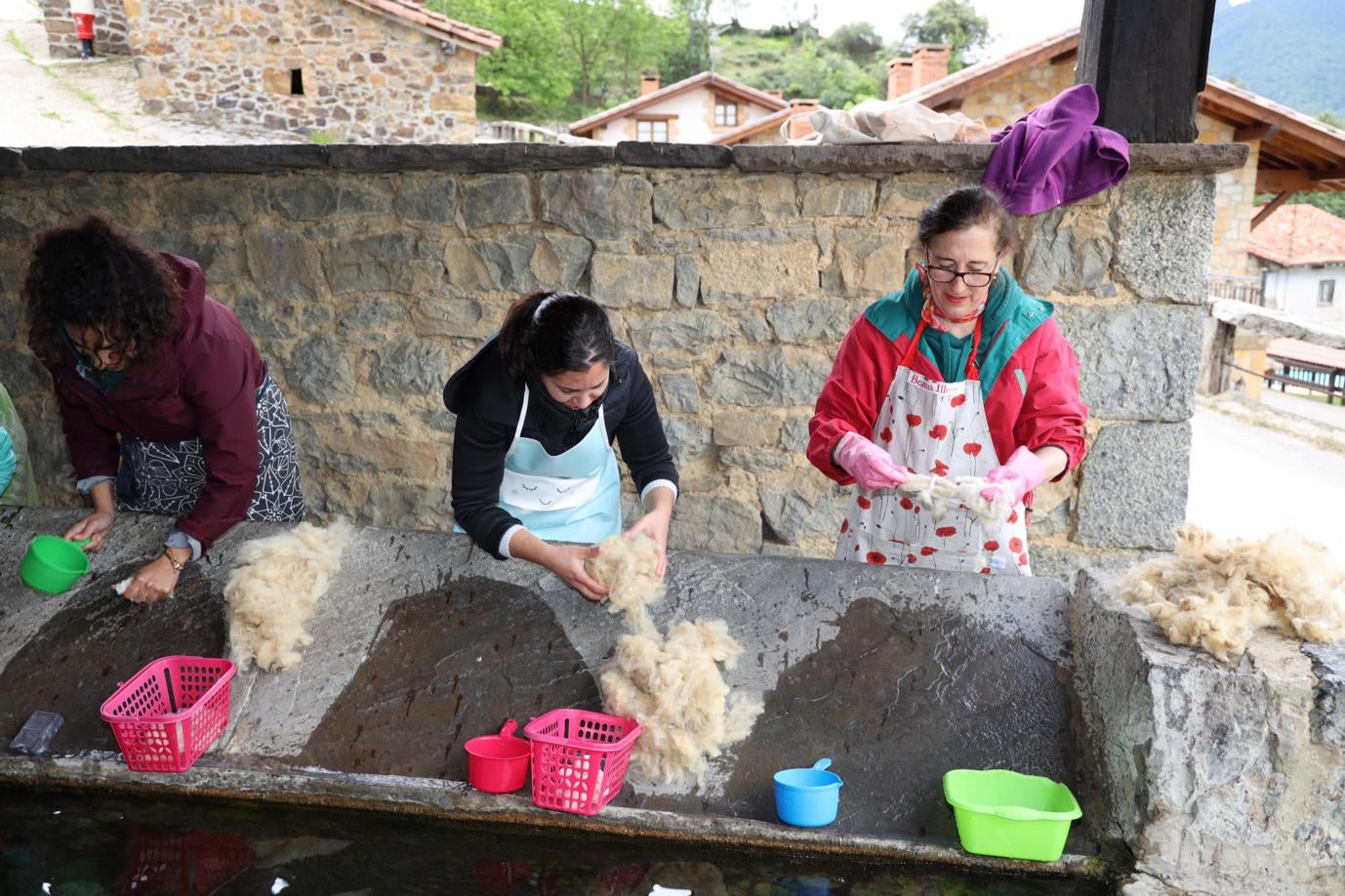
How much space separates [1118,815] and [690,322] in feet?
7.87

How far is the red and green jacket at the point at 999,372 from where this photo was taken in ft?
8.21

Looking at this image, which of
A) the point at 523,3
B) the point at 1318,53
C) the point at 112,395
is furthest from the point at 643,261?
the point at 1318,53

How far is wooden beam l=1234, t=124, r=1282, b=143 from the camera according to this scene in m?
11.8

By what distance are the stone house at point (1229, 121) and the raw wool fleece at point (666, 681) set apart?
11.2 metres

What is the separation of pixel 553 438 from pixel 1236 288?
16.8 meters

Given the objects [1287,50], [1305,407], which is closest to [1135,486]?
[1305,407]

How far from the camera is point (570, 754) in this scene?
2.07 metres

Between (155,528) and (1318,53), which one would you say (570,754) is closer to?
(155,528)

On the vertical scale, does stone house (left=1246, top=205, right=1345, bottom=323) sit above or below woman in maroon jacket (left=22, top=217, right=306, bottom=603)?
above

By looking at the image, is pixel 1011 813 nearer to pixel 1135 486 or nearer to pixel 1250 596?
pixel 1250 596

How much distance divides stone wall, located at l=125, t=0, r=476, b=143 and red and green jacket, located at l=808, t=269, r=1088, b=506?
1489 centimetres

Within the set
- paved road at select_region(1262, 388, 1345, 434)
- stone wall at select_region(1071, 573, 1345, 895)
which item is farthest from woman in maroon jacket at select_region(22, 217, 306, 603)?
paved road at select_region(1262, 388, 1345, 434)

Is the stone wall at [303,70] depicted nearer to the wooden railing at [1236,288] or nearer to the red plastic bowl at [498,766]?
the wooden railing at [1236,288]

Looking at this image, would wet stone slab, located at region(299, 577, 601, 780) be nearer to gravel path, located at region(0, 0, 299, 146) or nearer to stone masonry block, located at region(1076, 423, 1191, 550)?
stone masonry block, located at region(1076, 423, 1191, 550)
